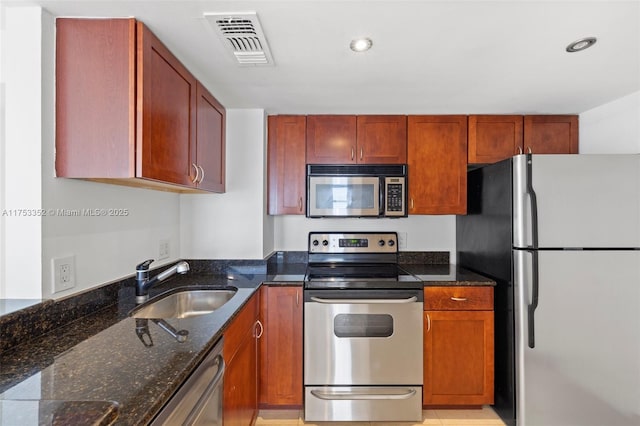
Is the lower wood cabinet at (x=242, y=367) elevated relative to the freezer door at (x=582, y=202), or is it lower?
lower

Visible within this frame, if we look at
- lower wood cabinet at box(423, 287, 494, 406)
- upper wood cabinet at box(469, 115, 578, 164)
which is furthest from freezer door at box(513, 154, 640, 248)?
upper wood cabinet at box(469, 115, 578, 164)

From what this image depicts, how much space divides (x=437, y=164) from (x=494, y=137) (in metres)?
0.47

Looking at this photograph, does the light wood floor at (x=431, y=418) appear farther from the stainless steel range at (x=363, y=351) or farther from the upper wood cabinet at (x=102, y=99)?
the upper wood cabinet at (x=102, y=99)

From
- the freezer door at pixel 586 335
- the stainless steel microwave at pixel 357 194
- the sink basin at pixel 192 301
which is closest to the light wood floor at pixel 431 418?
the freezer door at pixel 586 335

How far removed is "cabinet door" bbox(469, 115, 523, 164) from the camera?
240 cm

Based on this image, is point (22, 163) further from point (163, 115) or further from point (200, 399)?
point (200, 399)

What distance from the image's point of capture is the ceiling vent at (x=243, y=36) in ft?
4.08

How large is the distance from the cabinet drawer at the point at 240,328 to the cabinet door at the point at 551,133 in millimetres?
2266

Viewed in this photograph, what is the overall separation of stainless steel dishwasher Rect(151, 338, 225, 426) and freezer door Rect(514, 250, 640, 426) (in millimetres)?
1674

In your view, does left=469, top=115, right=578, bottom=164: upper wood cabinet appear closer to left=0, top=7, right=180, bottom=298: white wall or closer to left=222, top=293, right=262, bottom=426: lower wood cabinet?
left=222, top=293, right=262, bottom=426: lower wood cabinet

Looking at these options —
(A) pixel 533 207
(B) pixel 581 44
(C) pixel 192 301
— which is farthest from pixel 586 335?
(C) pixel 192 301

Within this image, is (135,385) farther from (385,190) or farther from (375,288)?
(385,190)

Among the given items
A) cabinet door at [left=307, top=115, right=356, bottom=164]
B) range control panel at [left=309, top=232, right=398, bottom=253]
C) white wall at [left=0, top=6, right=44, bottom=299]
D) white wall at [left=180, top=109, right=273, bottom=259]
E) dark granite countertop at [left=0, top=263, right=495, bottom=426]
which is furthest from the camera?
range control panel at [left=309, top=232, right=398, bottom=253]

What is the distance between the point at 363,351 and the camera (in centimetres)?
199
